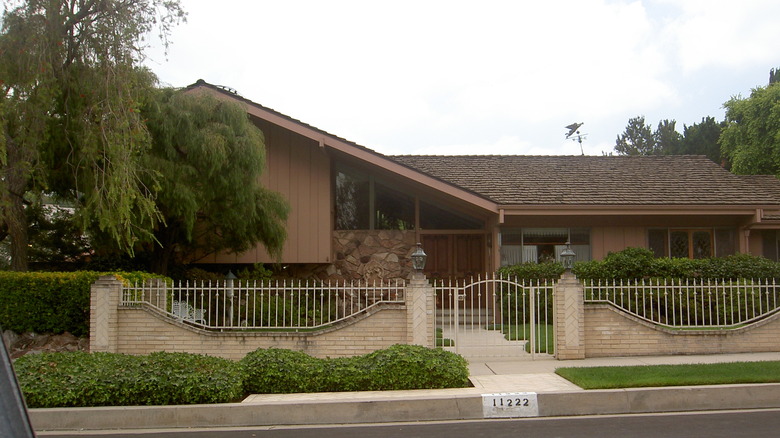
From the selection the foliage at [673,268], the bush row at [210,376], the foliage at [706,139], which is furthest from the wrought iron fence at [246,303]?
the foliage at [706,139]

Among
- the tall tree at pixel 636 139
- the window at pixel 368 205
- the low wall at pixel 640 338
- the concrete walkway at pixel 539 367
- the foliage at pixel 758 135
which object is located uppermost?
the tall tree at pixel 636 139

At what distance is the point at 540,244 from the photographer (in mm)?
18234

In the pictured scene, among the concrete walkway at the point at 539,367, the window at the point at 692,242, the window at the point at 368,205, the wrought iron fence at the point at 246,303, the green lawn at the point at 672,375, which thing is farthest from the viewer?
the window at the point at 368,205

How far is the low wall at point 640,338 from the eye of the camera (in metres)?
12.1

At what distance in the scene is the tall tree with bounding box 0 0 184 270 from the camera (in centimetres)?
1236

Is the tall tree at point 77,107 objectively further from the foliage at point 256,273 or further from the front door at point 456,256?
the front door at point 456,256

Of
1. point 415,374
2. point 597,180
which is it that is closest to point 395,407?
point 415,374

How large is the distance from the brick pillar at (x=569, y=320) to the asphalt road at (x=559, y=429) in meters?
3.37

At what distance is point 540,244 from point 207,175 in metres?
8.91

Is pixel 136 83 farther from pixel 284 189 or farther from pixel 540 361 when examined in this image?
pixel 540 361

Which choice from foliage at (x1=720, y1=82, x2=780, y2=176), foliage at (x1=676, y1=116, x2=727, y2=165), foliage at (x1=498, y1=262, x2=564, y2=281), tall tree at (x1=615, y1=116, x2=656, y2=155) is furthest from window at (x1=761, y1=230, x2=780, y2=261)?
tall tree at (x1=615, y1=116, x2=656, y2=155)

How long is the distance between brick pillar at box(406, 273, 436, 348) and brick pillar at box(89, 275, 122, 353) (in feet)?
17.3

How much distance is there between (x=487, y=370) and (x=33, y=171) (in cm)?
906

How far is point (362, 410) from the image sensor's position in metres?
8.65
